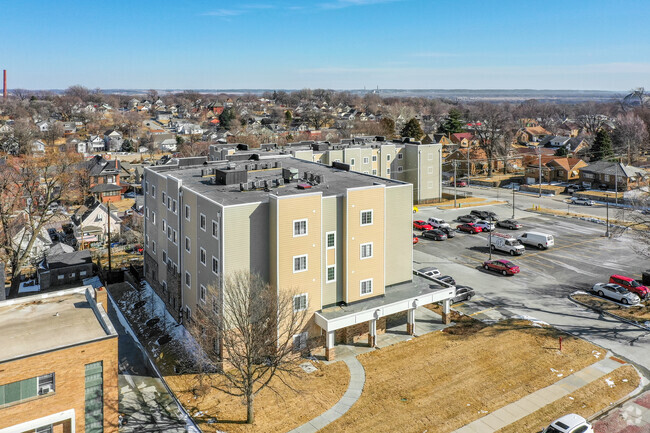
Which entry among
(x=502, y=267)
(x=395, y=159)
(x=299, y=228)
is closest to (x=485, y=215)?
(x=395, y=159)

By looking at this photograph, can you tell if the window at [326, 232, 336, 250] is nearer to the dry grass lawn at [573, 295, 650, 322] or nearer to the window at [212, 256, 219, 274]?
the window at [212, 256, 219, 274]

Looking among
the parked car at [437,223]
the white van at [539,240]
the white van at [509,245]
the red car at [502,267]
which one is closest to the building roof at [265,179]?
the red car at [502,267]

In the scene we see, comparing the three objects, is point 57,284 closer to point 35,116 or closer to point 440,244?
point 440,244

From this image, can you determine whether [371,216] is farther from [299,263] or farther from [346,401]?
[346,401]

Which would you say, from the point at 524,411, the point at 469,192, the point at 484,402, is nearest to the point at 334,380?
the point at 484,402

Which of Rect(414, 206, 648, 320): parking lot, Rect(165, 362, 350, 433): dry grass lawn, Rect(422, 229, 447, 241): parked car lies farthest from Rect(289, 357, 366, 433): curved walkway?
Rect(422, 229, 447, 241): parked car

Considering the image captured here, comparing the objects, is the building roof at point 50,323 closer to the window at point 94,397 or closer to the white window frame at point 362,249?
the window at point 94,397

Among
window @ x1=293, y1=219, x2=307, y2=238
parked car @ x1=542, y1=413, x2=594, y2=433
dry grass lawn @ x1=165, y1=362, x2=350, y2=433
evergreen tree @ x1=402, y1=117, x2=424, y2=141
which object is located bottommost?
dry grass lawn @ x1=165, y1=362, x2=350, y2=433
